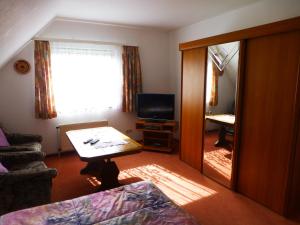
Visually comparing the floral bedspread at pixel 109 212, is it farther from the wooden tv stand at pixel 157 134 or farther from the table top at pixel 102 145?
the wooden tv stand at pixel 157 134

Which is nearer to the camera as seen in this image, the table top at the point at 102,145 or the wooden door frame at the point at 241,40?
the wooden door frame at the point at 241,40

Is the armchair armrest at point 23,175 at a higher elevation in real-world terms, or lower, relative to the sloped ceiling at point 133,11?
lower

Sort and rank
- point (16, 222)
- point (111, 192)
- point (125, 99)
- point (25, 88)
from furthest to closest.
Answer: point (125, 99) < point (25, 88) < point (111, 192) < point (16, 222)

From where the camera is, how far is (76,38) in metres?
3.99

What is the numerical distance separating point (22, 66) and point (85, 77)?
3.41 feet

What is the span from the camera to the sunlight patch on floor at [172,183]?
2730 mm

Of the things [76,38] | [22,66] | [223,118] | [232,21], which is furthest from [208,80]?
[22,66]

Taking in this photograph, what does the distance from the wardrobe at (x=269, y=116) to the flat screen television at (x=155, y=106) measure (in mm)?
1547

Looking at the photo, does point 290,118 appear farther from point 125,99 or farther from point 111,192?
point 125,99

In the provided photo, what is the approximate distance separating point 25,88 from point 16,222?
118 inches

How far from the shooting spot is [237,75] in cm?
268

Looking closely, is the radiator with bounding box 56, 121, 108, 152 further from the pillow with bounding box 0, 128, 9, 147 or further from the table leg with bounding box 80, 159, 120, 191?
the table leg with bounding box 80, 159, 120, 191

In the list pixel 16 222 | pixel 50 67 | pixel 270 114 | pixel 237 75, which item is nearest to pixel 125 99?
pixel 50 67

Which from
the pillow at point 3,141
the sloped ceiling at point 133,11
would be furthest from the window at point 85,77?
the pillow at point 3,141
